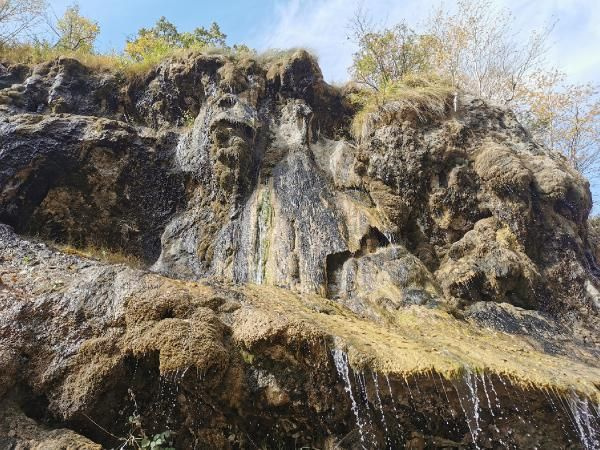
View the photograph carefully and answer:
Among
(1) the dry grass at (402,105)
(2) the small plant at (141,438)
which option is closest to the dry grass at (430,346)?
(2) the small plant at (141,438)

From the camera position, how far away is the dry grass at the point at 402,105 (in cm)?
1126

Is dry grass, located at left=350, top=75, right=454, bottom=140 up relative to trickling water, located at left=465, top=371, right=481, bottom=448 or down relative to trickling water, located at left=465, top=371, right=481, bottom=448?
up

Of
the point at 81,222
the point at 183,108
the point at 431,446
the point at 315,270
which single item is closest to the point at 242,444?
the point at 431,446

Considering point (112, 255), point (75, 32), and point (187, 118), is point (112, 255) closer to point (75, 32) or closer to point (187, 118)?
point (187, 118)

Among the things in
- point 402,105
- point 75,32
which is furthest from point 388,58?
point 75,32

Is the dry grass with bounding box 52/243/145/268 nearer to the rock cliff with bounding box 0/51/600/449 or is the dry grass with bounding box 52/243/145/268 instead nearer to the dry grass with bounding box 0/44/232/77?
the rock cliff with bounding box 0/51/600/449

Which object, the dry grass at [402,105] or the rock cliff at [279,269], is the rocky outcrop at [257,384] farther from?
the dry grass at [402,105]

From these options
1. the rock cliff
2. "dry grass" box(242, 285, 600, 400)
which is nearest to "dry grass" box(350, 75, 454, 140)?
the rock cliff

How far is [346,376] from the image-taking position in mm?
4922

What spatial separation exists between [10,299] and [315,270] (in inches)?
188

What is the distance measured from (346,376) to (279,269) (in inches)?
149

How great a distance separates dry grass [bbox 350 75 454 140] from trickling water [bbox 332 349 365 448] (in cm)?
763

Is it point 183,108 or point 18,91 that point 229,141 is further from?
point 18,91

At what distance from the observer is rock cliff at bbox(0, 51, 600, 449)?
4.91m
